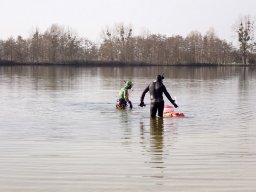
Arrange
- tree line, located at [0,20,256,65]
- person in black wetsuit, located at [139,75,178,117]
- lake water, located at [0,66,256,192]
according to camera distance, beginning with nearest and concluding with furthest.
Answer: lake water, located at [0,66,256,192] → person in black wetsuit, located at [139,75,178,117] → tree line, located at [0,20,256,65]

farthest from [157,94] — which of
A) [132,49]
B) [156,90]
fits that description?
[132,49]

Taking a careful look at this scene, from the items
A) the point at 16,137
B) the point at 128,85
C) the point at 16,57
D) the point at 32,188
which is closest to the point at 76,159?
the point at 32,188

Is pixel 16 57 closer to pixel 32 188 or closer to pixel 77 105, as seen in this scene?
pixel 77 105

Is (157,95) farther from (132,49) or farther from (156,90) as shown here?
(132,49)

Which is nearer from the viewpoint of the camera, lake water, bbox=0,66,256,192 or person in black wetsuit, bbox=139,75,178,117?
lake water, bbox=0,66,256,192

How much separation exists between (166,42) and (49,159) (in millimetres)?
119973

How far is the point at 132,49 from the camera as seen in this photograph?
4899 inches

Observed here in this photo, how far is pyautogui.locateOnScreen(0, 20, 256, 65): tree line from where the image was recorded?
119 meters

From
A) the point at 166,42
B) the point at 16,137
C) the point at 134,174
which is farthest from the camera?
the point at 166,42

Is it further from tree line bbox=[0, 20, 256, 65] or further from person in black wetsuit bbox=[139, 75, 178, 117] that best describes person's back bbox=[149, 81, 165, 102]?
tree line bbox=[0, 20, 256, 65]

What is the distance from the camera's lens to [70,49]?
401ft

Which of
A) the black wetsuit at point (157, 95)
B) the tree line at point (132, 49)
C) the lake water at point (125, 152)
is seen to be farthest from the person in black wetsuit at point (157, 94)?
the tree line at point (132, 49)

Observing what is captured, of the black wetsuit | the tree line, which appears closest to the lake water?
the black wetsuit

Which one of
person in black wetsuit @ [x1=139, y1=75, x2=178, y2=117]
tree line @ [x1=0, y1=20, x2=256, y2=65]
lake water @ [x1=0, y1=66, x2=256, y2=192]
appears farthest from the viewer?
tree line @ [x1=0, y1=20, x2=256, y2=65]
